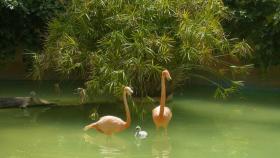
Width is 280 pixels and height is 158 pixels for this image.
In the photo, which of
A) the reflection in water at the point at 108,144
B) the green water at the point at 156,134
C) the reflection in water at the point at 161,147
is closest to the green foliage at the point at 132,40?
the green water at the point at 156,134

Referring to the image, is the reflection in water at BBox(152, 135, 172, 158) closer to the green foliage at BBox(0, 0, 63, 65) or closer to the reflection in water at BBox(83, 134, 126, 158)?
the reflection in water at BBox(83, 134, 126, 158)

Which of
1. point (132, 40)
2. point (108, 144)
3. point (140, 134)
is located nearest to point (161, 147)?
point (140, 134)

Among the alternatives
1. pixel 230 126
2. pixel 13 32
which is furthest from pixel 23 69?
pixel 230 126

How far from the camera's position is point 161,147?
7.14 m

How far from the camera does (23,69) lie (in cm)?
1402

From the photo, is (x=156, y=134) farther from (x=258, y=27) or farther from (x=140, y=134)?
(x=258, y=27)

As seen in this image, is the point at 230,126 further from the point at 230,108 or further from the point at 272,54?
the point at 272,54

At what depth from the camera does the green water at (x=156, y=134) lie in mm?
6828

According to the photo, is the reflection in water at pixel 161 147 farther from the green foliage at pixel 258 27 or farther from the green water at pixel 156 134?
the green foliage at pixel 258 27

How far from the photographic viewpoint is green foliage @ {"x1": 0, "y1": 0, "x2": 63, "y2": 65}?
499 inches

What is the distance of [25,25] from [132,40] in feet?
14.6

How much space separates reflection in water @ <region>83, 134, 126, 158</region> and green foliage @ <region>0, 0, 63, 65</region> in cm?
559

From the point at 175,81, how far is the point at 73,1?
8.13 feet

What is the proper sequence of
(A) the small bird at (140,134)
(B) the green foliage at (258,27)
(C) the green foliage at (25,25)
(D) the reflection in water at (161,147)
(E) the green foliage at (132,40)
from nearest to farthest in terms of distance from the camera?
(D) the reflection in water at (161,147) → (A) the small bird at (140,134) → (E) the green foliage at (132,40) → (C) the green foliage at (25,25) → (B) the green foliage at (258,27)
